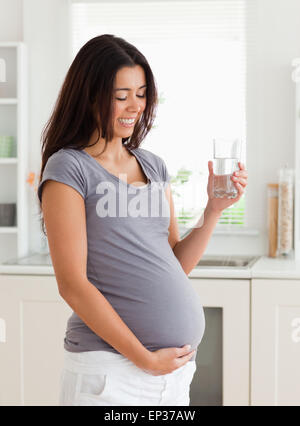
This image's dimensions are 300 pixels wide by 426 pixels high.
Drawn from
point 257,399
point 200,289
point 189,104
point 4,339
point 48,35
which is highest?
point 48,35

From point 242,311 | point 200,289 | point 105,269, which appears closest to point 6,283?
point 200,289

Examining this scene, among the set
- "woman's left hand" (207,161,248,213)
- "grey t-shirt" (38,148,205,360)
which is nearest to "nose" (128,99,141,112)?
"grey t-shirt" (38,148,205,360)

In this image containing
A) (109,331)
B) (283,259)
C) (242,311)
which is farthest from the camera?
(283,259)

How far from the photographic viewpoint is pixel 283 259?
2.44m

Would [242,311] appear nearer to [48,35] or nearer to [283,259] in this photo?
[283,259]

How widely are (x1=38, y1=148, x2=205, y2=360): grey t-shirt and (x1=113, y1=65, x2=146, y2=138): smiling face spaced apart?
84mm

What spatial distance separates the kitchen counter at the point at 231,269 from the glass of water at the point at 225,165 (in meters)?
0.87

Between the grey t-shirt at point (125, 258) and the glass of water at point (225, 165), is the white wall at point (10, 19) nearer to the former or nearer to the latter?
the glass of water at point (225, 165)

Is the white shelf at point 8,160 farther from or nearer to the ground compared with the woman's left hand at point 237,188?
farther from the ground

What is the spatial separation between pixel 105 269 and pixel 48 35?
1.82 metres

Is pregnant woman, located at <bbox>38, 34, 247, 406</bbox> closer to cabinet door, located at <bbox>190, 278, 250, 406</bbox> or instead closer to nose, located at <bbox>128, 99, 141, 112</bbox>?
nose, located at <bbox>128, 99, 141, 112</bbox>

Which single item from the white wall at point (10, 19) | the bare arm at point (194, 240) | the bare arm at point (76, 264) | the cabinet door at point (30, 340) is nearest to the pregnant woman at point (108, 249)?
the bare arm at point (76, 264)

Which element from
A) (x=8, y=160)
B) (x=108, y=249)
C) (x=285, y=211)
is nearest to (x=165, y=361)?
(x=108, y=249)

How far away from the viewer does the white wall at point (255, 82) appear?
8.32 ft
